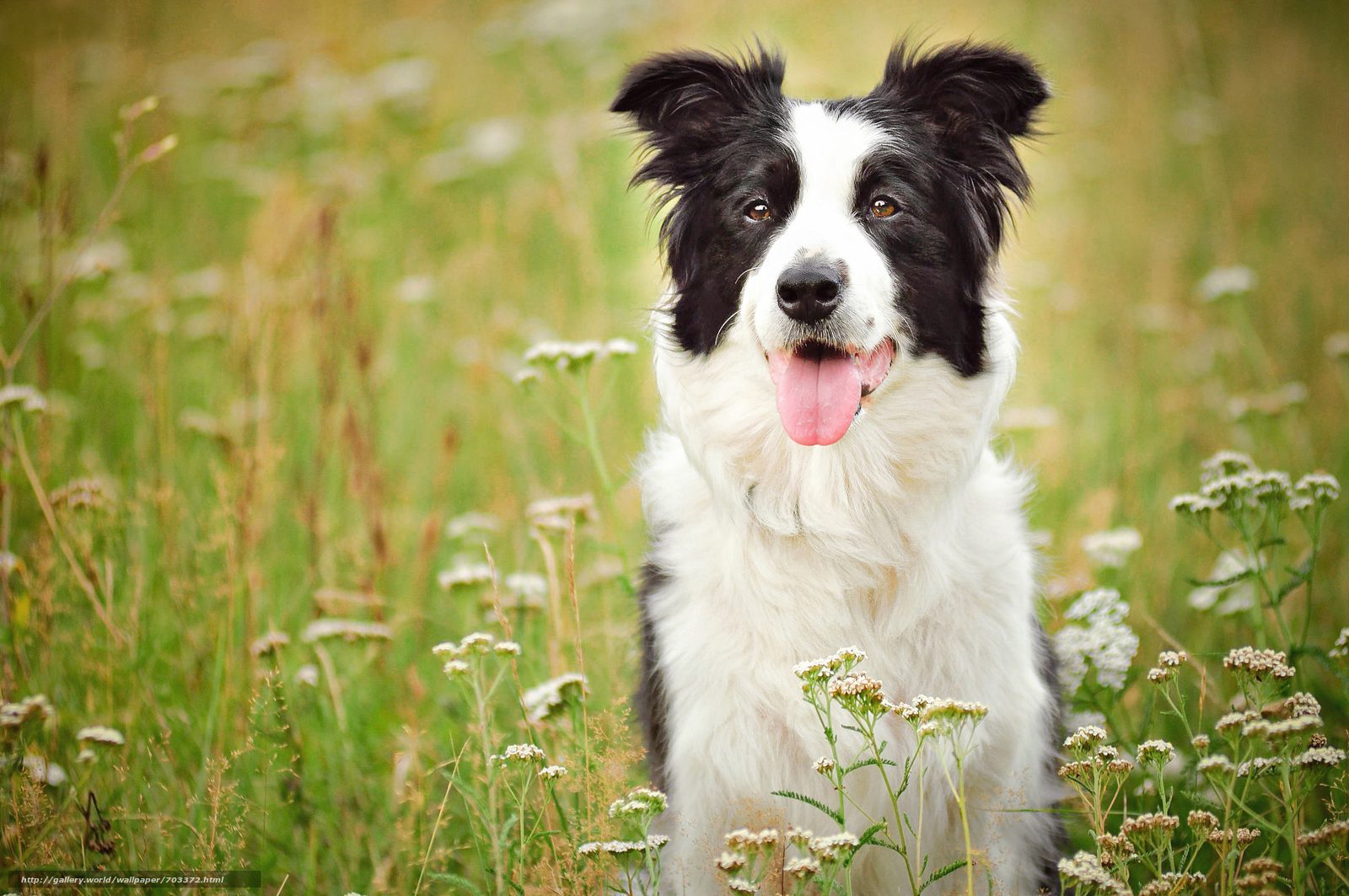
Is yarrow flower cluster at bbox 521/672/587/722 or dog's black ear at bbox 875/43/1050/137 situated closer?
yarrow flower cluster at bbox 521/672/587/722

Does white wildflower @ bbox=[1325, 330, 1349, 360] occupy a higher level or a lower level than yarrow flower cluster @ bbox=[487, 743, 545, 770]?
higher

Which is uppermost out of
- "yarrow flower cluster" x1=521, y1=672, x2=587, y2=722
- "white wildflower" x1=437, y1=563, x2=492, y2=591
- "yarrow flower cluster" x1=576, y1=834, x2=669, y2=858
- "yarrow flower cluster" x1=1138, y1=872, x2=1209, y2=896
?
"white wildflower" x1=437, y1=563, x2=492, y2=591

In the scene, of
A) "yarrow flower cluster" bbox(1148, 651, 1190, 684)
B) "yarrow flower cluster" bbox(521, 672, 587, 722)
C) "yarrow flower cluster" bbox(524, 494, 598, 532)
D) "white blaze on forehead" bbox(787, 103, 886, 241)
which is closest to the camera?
"yarrow flower cluster" bbox(1148, 651, 1190, 684)

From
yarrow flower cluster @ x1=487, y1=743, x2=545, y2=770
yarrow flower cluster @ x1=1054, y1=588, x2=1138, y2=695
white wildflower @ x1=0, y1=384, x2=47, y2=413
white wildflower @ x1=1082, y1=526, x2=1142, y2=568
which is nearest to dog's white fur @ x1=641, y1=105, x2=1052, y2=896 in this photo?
yarrow flower cluster @ x1=1054, y1=588, x2=1138, y2=695

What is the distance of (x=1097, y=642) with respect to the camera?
9.62ft

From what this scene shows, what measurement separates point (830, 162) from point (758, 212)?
235 millimetres

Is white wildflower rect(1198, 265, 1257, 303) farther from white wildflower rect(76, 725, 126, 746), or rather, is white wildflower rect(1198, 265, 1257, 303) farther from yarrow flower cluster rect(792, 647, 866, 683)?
white wildflower rect(76, 725, 126, 746)

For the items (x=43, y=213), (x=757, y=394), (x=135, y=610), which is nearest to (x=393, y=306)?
(x=43, y=213)

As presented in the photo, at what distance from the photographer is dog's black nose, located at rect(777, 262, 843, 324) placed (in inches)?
103

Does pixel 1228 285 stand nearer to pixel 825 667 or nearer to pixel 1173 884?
pixel 1173 884

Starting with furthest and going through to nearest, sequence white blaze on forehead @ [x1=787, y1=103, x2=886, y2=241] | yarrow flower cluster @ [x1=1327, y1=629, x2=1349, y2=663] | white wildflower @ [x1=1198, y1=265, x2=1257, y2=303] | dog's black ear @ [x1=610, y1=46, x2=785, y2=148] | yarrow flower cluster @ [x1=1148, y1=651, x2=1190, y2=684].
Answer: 1. white wildflower @ [x1=1198, y1=265, x2=1257, y2=303]
2. dog's black ear @ [x1=610, y1=46, x2=785, y2=148]
3. white blaze on forehead @ [x1=787, y1=103, x2=886, y2=241]
4. yarrow flower cluster @ [x1=1327, y1=629, x2=1349, y2=663]
5. yarrow flower cluster @ [x1=1148, y1=651, x2=1190, y2=684]

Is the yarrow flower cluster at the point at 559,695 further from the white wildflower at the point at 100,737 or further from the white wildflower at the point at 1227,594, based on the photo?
the white wildflower at the point at 1227,594

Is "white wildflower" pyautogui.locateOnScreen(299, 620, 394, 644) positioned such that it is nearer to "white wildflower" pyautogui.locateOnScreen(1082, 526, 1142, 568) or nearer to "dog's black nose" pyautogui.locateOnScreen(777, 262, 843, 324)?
"dog's black nose" pyautogui.locateOnScreen(777, 262, 843, 324)

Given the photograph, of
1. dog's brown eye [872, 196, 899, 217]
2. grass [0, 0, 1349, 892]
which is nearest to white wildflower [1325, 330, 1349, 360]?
grass [0, 0, 1349, 892]
